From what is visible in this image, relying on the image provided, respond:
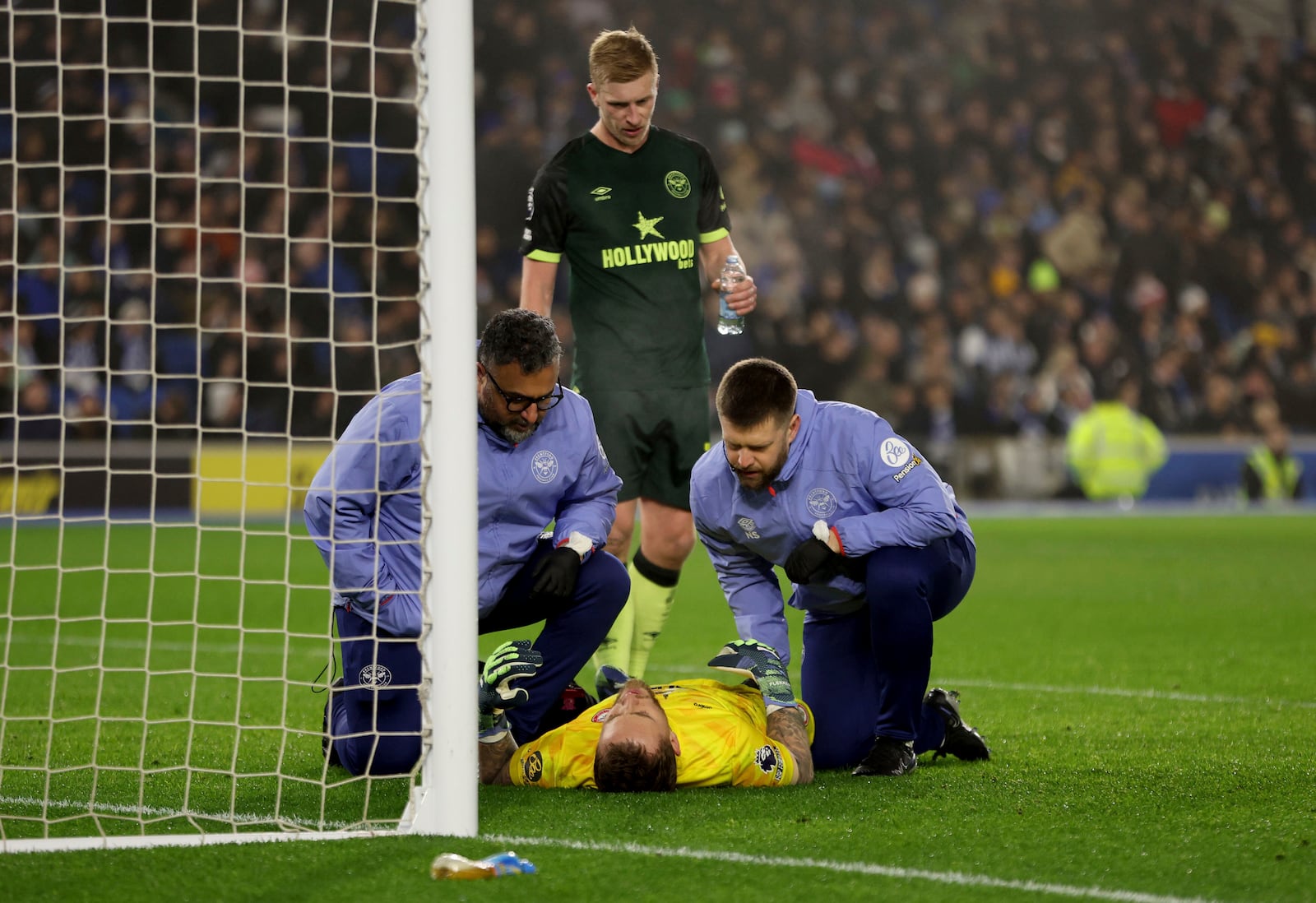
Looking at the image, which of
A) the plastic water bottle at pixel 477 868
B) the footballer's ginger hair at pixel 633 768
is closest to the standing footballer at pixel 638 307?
the footballer's ginger hair at pixel 633 768

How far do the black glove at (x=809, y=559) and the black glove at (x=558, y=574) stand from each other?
0.61 meters

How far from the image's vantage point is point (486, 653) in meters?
7.02

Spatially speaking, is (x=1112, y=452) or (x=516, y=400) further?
(x=1112, y=452)

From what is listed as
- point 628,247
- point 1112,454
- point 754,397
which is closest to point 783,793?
point 754,397

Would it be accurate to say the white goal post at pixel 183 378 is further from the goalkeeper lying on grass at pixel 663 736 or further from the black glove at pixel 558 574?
the black glove at pixel 558 574

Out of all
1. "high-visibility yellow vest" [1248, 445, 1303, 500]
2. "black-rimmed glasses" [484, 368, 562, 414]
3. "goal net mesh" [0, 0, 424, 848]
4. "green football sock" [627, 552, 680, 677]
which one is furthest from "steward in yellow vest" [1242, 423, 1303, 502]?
"black-rimmed glasses" [484, 368, 562, 414]

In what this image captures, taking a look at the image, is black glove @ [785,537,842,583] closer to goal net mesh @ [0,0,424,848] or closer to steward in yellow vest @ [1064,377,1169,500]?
goal net mesh @ [0,0,424,848]

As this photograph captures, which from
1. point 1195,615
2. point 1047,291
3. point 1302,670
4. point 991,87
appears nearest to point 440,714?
point 1302,670

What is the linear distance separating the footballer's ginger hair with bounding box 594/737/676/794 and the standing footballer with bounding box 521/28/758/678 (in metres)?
1.54

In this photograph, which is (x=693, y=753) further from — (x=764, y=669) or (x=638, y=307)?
(x=638, y=307)

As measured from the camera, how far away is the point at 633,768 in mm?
3857

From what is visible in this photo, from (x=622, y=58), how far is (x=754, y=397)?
161cm

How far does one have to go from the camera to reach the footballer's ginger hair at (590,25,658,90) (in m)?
5.14

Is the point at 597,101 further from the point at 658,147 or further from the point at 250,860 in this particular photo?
the point at 250,860
